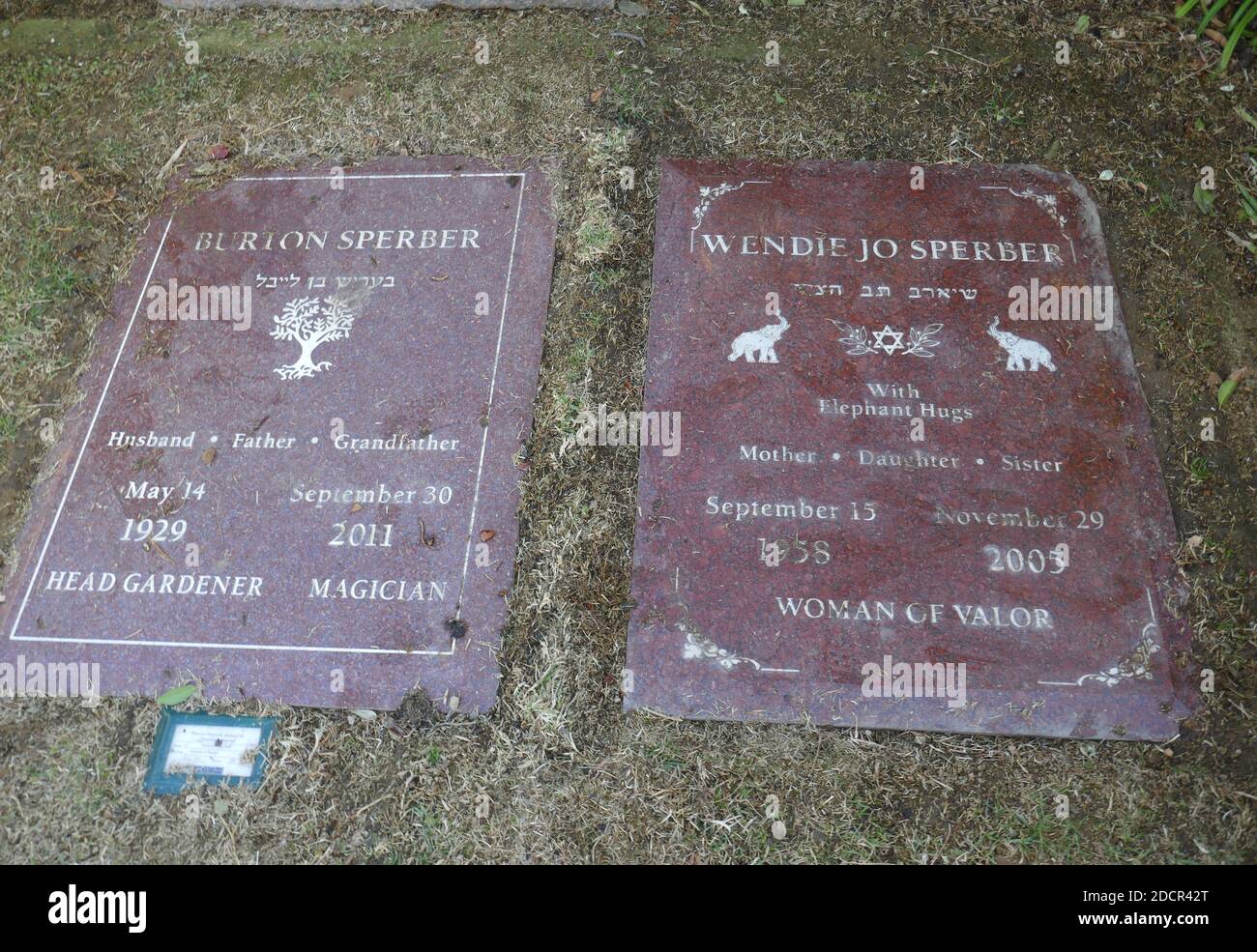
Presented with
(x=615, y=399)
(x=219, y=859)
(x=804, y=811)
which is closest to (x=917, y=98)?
(x=615, y=399)

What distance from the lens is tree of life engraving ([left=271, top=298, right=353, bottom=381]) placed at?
2.82 meters

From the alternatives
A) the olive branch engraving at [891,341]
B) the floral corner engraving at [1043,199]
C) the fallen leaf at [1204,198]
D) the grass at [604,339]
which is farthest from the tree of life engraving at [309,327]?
the fallen leaf at [1204,198]

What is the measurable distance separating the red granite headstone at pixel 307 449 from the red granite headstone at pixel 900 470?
58cm

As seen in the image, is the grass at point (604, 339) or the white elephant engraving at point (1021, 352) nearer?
the grass at point (604, 339)

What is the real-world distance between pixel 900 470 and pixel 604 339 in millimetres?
1136

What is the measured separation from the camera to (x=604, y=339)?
114 inches

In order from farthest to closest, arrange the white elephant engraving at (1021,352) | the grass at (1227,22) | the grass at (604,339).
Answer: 1. the grass at (1227,22)
2. the white elephant engraving at (1021,352)
3. the grass at (604,339)

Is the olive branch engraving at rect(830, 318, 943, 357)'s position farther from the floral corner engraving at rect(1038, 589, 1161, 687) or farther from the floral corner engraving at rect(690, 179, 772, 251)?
the floral corner engraving at rect(1038, 589, 1161, 687)

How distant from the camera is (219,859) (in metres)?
2.33

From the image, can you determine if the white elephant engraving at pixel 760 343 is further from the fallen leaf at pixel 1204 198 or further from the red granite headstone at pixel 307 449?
the fallen leaf at pixel 1204 198

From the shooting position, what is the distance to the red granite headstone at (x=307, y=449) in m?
2.48

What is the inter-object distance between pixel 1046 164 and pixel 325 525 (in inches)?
118

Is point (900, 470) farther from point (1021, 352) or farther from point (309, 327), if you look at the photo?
point (309, 327)

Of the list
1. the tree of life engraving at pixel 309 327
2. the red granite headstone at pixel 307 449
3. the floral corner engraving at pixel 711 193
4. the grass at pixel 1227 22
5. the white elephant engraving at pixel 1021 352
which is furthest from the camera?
the grass at pixel 1227 22
